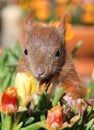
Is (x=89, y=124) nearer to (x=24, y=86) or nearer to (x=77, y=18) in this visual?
(x=24, y=86)

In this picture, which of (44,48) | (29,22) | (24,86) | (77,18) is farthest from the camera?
(77,18)

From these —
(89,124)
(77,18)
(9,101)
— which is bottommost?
(77,18)

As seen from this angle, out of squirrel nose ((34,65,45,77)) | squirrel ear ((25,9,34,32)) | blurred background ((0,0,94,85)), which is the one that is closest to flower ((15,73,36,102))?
squirrel nose ((34,65,45,77))

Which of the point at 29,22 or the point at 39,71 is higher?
the point at 29,22

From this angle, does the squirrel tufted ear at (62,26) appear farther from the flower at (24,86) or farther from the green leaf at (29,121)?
the green leaf at (29,121)

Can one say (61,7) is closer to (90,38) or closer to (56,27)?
(90,38)

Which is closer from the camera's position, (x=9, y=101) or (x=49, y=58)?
(x=9, y=101)

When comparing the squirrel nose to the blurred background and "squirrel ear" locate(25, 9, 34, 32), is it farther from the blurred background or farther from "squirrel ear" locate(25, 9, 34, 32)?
the blurred background

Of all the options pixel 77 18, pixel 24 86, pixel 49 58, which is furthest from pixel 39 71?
pixel 77 18
